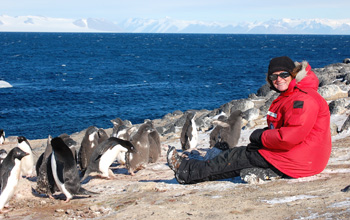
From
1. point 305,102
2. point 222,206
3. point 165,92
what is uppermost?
point 305,102

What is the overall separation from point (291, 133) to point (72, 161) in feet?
11.4

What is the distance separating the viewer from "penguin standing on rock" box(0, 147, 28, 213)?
20.1 ft

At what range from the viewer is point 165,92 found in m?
34.9

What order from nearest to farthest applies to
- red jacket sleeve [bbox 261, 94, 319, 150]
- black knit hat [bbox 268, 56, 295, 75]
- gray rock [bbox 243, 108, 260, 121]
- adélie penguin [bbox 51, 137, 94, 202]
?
1. red jacket sleeve [bbox 261, 94, 319, 150]
2. black knit hat [bbox 268, 56, 295, 75]
3. adélie penguin [bbox 51, 137, 94, 202]
4. gray rock [bbox 243, 108, 260, 121]

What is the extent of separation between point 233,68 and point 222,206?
166 feet

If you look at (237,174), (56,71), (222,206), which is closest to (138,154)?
(237,174)

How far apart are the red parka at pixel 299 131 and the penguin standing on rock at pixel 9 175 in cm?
371

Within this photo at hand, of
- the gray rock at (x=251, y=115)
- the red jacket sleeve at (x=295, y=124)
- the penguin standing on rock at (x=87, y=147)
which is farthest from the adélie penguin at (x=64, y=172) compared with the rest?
the gray rock at (x=251, y=115)

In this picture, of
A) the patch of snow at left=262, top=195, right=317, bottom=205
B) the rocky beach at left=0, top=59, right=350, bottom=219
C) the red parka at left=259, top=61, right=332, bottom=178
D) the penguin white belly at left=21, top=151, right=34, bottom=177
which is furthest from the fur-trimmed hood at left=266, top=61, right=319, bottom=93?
the penguin white belly at left=21, top=151, right=34, bottom=177

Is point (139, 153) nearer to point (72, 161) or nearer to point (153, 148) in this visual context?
point (153, 148)

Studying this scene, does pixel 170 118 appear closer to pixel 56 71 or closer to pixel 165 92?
pixel 165 92

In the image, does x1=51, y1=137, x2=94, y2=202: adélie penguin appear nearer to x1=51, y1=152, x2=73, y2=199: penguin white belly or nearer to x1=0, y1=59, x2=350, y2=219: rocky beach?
x1=51, y1=152, x2=73, y2=199: penguin white belly

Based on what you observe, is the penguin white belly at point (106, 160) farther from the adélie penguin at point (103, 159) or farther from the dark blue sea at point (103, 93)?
the dark blue sea at point (103, 93)

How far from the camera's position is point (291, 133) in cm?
516
